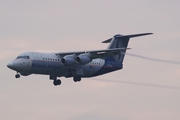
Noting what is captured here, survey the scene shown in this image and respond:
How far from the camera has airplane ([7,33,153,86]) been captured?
57.4m

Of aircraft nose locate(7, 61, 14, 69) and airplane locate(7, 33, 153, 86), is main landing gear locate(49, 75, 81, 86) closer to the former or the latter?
airplane locate(7, 33, 153, 86)

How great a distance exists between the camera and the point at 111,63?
205 feet

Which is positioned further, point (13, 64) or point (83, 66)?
point (83, 66)

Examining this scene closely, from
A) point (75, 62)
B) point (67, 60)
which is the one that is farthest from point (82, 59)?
point (67, 60)

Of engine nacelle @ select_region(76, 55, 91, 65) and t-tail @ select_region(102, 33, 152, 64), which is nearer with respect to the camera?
Result: engine nacelle @ select_region(76, 55, 91, 65)

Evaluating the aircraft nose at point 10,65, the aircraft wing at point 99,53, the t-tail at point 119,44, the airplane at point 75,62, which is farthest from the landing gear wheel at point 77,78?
the aircraft nose at point 10,65

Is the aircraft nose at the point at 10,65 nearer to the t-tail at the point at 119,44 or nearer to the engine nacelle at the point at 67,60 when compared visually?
the engine nacelle at the point at 67,60

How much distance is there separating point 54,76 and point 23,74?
127 inches

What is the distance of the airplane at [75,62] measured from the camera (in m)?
57.4

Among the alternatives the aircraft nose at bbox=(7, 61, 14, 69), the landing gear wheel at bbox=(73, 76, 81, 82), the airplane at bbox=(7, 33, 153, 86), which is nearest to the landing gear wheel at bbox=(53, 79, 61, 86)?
the airplane at bbox=(7, 33, 153, 86)

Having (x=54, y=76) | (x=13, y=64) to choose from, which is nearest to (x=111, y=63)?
(x=54, y=76)

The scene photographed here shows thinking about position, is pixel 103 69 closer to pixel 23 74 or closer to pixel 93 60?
pixel 93 60

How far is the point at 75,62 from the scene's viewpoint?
194 ft

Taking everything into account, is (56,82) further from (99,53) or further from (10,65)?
(10,65)
